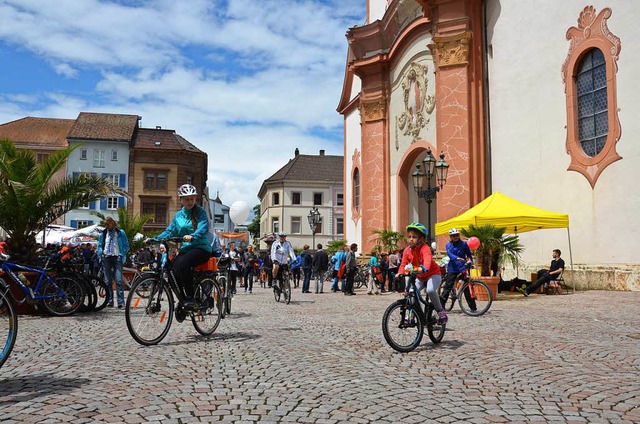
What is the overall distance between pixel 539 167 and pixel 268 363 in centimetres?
1621

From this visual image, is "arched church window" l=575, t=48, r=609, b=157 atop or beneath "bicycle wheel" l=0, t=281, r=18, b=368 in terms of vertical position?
atop

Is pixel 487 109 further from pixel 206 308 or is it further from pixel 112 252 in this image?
pixel 206 308

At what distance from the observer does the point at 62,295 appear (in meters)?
10.3

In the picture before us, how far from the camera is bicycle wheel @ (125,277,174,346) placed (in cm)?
695

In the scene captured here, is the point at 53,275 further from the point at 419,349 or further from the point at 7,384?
the point at 419,349

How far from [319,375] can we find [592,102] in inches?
631

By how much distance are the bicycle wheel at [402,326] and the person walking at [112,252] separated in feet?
22.4

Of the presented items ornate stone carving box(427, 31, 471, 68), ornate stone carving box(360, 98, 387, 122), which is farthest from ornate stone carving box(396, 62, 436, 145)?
ornate stone carving box(427, 31, 471, 68)

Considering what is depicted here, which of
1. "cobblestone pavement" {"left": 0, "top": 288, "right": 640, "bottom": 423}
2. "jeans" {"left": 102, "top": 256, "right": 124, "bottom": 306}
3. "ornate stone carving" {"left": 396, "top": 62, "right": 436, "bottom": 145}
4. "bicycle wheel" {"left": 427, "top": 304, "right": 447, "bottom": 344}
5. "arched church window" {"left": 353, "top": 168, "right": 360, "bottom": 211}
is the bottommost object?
"cobblestone pavement" {"left": 0, "top": 288, "right": 640, "bottom": 423}

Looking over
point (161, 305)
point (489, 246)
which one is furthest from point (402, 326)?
point (489, 246)

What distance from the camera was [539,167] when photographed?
19938 mm

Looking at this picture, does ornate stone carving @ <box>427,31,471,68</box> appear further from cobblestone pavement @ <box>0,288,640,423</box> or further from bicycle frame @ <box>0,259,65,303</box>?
bicycle frame @ <box>0,259,65,303</box>

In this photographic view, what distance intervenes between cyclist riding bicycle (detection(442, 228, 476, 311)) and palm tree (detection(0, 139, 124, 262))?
7000mm

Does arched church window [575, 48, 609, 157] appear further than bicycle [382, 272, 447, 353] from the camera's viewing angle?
Yes
